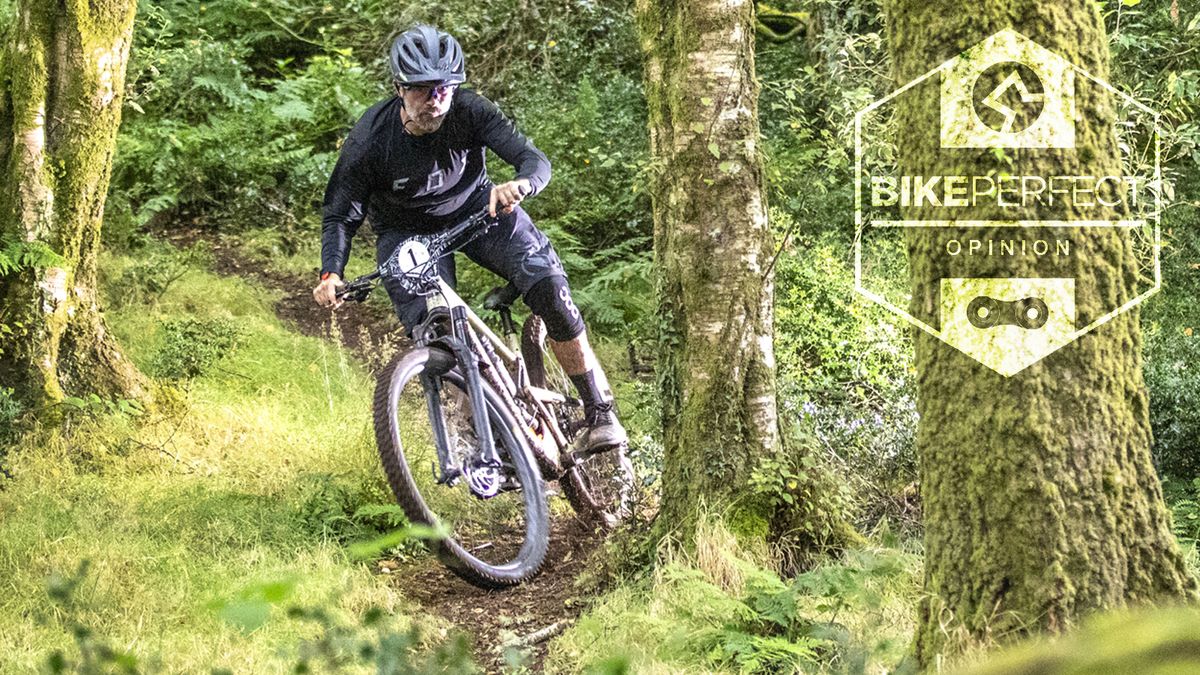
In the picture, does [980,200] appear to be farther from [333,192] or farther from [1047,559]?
[333,192]

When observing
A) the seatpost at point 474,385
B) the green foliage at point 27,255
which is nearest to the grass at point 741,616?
the seatpost at point 474,385

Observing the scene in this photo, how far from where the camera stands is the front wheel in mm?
5656

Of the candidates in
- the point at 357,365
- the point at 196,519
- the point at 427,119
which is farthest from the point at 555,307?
the point at 357,365

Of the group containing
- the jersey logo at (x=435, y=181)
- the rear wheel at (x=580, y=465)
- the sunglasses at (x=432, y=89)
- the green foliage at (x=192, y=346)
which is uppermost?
the sunglasses at (x=432, y=89)

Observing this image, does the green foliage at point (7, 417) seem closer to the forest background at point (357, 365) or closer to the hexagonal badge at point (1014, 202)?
the forest background at point (357, 365)

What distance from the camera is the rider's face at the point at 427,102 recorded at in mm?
5902

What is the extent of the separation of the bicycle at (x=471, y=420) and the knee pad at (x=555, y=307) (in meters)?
0.18

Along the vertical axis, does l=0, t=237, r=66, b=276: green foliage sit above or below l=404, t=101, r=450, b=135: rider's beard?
below

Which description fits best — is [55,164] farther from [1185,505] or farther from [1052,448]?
[1185,505]

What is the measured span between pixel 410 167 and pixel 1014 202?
3.39 m

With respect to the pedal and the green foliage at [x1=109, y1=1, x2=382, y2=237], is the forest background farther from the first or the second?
the pedal

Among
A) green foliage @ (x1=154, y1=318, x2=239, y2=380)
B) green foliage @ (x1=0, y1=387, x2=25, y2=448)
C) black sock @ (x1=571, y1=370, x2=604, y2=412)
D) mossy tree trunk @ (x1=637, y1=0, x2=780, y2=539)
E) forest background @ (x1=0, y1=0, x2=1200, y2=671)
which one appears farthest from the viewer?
green foliage @ (x1=154, y1=318, x2=239, y2=380)

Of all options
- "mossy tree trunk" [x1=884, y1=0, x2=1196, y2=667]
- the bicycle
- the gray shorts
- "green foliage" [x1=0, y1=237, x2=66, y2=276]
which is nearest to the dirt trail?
the bicycle

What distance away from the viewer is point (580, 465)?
23.0 ft
